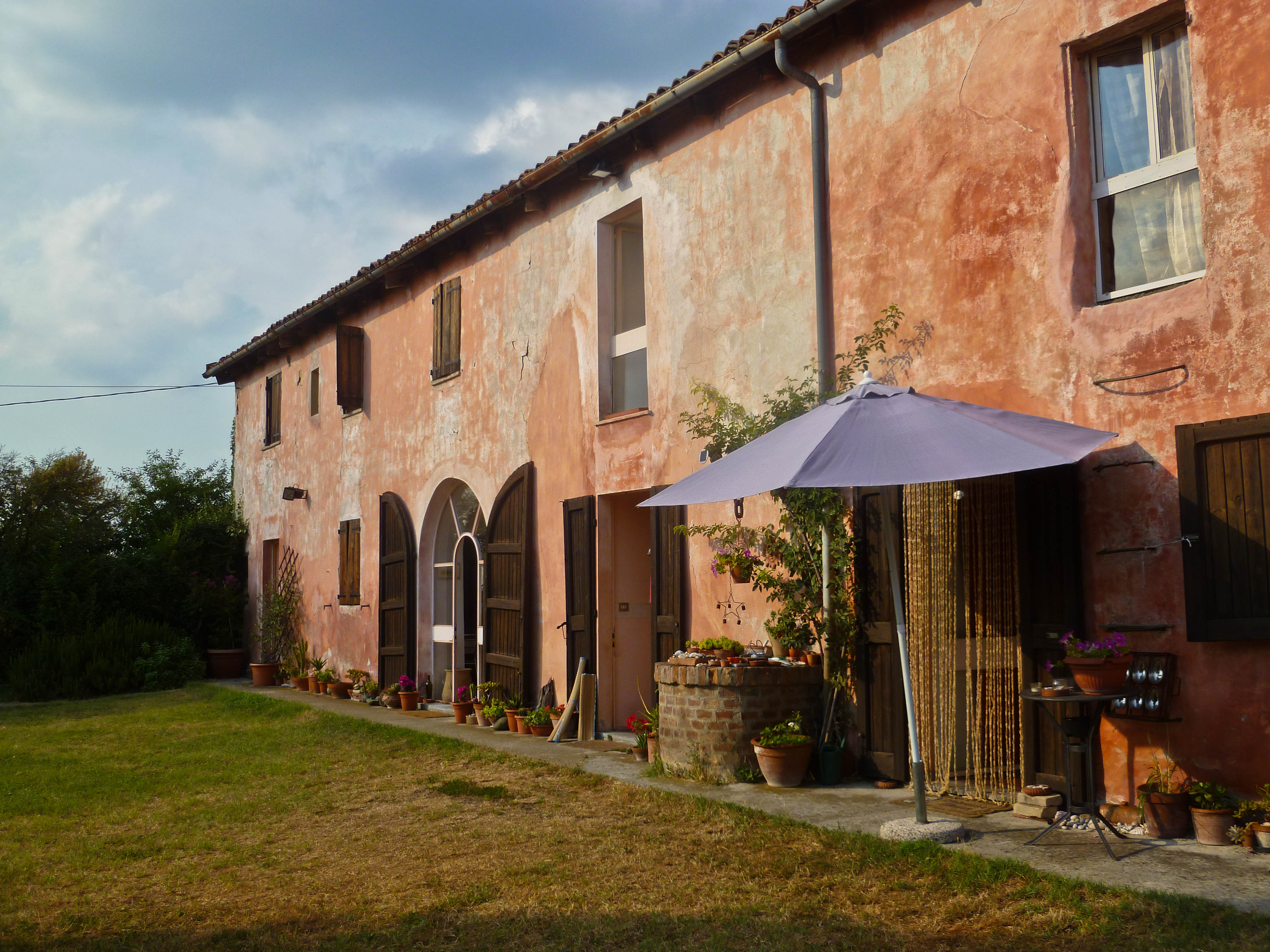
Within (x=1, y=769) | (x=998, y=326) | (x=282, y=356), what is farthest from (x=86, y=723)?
(x=998, y=326)

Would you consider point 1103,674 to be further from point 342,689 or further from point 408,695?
point 342,689

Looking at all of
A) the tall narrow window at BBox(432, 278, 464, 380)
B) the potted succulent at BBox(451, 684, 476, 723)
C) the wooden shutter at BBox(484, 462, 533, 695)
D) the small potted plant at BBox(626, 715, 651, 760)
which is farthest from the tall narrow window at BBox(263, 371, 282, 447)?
the small potted plant at BBox(626, 715, 651, 760)

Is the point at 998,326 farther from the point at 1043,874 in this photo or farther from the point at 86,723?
the point at 86,723

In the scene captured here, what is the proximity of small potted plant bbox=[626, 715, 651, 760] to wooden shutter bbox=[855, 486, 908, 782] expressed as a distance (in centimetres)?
174

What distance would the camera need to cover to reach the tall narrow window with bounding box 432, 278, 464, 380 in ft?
37.9

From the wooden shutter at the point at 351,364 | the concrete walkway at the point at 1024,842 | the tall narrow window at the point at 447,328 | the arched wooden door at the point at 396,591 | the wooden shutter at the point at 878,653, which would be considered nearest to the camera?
the concrete walkway at the point at 1024,842

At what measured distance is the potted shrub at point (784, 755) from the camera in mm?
6465

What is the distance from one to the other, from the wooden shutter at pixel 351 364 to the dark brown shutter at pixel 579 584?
5.16 meters

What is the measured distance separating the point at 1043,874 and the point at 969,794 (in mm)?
1666

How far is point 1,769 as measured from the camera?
8617 millimetres

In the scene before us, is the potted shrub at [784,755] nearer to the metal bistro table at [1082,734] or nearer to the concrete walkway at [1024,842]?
the concrete walkway at [1024,842]

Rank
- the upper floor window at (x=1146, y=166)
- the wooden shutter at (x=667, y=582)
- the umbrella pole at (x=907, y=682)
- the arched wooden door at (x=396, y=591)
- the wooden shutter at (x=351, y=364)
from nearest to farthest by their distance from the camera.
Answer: the umbrella pole at (x=907, y=682), the upper floor window at (x=1146, y=166), the wooden shutter at (x=667, y=582), the arched wooden door at (x=396, y=591), the wooden shutter at (x=351, y=364)

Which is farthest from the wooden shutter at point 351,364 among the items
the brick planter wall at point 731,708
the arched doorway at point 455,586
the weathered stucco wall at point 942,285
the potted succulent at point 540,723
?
the brick planter wall at point 731,708

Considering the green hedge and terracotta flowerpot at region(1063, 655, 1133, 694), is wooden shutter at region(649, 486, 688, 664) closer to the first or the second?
terracotta flowerpot at region(1063, 655, 1133, 694)
